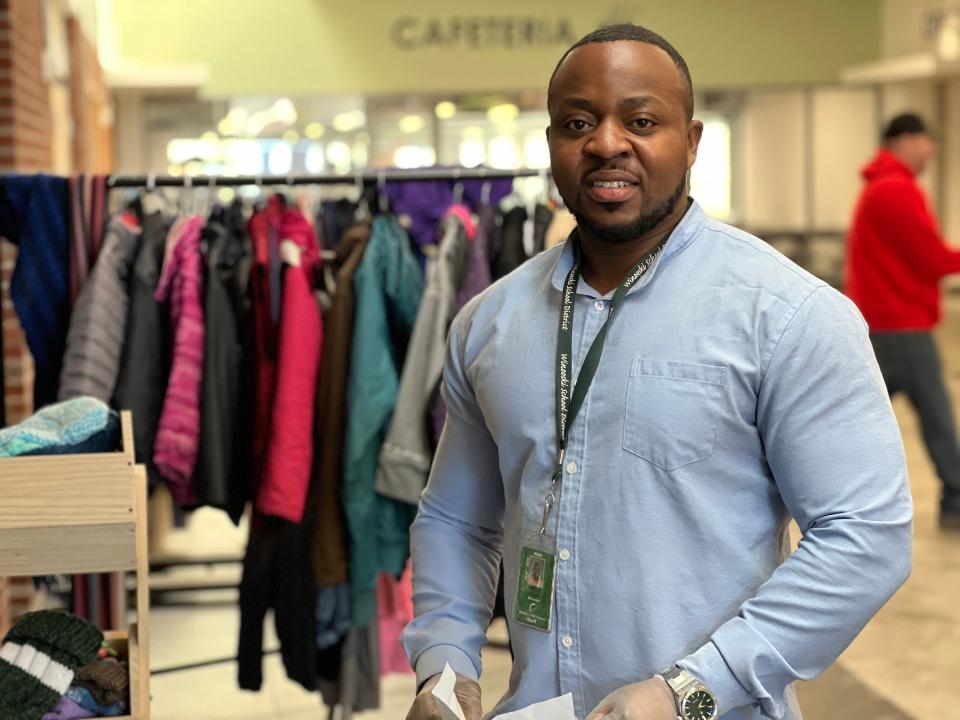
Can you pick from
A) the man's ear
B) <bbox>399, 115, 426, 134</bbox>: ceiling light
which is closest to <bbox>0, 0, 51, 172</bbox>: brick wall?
the man's ear

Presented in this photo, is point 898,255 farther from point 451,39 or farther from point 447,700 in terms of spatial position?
point 451,39

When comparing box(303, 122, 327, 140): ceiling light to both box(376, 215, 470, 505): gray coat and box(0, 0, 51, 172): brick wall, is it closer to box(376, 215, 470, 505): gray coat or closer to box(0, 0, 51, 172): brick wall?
box(0, 0, 51, 172): brick wall

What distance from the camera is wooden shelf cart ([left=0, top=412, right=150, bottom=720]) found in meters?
2.03

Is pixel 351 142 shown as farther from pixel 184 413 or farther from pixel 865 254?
pixel 184 413

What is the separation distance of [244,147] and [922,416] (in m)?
9.03

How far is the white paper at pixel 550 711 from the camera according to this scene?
152cm

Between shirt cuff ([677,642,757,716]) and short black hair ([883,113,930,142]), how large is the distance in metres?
5.06

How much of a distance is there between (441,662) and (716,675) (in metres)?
0.41

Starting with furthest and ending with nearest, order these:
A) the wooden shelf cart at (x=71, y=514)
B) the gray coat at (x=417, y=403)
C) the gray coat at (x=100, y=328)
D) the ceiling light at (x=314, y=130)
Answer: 1. the ceiling light at (x=314, y=130)
2. the gray coat at (x=417, y=403)
3. the gray coat at (x=100, y=328)
4. the wooden shelf cart at (x=71, y=514)

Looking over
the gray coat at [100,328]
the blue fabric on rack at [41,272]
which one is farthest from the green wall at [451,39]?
the gray coat at [100,328]

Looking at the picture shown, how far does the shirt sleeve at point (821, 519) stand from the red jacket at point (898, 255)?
15.2 ft

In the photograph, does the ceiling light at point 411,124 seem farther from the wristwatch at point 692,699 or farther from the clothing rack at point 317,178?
the wristwatch at point 692,699

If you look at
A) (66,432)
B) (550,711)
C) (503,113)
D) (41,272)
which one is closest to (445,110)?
(503,113)

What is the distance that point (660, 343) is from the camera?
1.58m
